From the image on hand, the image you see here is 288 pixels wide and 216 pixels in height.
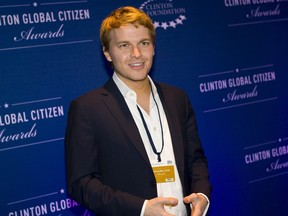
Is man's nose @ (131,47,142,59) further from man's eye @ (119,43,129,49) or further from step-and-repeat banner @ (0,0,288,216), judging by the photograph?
step-and-repeat banner @ (0,0,288,216)

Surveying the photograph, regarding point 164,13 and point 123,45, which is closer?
point 123,45

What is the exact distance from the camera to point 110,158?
2.22m

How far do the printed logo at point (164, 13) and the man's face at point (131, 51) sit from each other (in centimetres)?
125

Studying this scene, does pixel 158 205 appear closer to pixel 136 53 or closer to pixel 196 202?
pixel 196 202

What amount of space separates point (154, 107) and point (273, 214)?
2.35 m

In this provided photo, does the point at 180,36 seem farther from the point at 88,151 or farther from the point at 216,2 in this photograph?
the point at 88,151

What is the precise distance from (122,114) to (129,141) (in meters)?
0.14

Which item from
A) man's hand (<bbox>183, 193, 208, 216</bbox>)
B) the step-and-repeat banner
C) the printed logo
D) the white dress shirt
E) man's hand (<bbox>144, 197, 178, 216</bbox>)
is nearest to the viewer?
man's hand (<bbox>144, 197, 178, 216</bbox>)

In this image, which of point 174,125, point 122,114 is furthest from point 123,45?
point 174,125

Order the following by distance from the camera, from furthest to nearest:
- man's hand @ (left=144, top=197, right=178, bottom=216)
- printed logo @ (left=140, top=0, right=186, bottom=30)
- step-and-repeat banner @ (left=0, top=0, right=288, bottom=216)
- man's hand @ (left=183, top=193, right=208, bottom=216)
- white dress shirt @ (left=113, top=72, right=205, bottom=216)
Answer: printed logo @ (left=140, top=0, right=186, bottom=30)
step-and-repeat banner @ (left=0, top=0, right=288, bottom=216)
white dress shirt @ (left=113, top=72, right=205, bottom=216)
man's hand @ (left=183, top=193, right=208, bottom=216)
man's hand @ (left=144, top=197, right=178, bottom=216)

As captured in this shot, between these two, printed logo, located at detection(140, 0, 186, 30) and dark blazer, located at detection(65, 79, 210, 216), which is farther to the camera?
printed logo, located at detection(140, 0, 186, 30)

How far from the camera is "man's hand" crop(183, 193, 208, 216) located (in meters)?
2.14

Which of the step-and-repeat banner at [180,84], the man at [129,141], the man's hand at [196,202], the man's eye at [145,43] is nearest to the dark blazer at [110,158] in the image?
the man at [129,141]

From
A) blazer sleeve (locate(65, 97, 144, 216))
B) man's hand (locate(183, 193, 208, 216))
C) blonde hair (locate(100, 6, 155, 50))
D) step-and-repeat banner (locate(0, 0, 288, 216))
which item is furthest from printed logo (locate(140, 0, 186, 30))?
man's hand (locate(183, 193, 208, 216))
